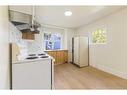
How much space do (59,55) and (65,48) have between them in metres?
0.70

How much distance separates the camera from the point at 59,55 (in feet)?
18.6

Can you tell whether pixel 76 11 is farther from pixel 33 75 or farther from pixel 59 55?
pixel 59 55

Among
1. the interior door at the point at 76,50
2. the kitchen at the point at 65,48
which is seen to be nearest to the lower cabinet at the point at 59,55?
the kitchen at the point at 65,48

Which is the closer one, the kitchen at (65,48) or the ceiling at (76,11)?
the kitchen at (65,48)

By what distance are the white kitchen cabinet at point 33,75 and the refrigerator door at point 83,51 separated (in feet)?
9.30

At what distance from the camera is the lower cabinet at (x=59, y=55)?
5.45 m

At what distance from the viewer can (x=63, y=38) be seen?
6203 mm

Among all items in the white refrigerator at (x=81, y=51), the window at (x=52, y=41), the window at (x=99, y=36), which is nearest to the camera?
the window at (x=99, y=36)

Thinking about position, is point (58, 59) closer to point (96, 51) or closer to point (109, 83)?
point (96, 51)

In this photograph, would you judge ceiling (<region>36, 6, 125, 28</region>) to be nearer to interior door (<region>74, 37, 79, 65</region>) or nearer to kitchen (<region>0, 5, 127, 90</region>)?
kitchen (<region>0, 5, 127, 90</region>)

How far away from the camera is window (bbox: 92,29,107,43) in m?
4.24

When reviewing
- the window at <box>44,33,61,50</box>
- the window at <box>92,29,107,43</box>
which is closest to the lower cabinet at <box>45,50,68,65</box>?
the window at <box>44,33,61,50</box>

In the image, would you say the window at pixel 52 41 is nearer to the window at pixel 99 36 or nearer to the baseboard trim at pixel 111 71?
the window at pixel 99 36

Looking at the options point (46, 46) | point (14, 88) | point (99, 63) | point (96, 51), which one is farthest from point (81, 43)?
point (14, 88)
